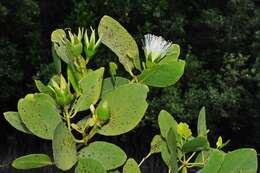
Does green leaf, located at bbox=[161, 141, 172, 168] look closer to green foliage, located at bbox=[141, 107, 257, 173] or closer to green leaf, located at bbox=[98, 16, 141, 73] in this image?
green foliage, located at bbox=[141, 107, 257, 173]

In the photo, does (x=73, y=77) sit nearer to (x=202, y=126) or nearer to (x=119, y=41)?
(x=119, y=41)

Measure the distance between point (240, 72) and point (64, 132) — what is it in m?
5.60

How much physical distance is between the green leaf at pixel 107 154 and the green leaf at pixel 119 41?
119 mm

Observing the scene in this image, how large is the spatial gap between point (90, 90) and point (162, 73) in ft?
0.32

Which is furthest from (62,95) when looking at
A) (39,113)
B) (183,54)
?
(183,54)

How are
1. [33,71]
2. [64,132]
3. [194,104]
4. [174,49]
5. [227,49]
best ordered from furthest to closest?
1. [33,71]
2. [227,49]
3. [194,104]
4. [174,49]
5. [64,132]

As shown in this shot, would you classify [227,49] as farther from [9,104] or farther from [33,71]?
[9,104]

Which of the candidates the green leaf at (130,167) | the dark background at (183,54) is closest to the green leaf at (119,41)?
the green leaf at (130,167)

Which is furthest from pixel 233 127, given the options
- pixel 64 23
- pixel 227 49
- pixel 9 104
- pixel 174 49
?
pixel 174 49

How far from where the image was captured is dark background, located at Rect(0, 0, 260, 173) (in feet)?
20.1

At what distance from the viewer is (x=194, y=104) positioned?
19.8ft

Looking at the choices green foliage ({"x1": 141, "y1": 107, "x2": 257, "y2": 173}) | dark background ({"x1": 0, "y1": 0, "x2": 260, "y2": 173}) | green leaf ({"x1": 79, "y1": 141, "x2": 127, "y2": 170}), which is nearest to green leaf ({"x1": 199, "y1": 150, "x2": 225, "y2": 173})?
green foliage ({"x1": 141, "y1": 107, "x2": 257, "y2": 173})

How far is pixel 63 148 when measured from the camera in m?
0.68

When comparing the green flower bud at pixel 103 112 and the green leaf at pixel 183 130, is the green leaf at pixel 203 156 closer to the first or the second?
the green leaf at pixel 183 130
